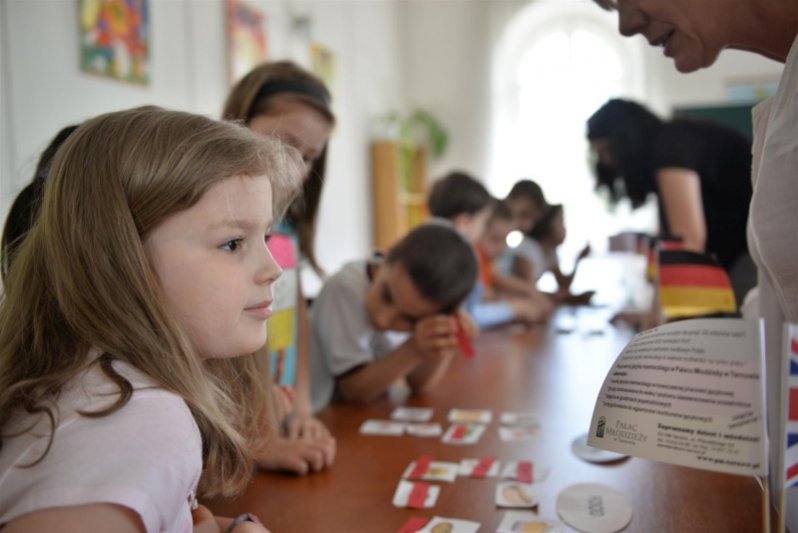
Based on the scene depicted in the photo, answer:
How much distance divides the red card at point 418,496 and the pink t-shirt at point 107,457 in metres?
0.34

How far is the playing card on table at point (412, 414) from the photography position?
1.21 metres

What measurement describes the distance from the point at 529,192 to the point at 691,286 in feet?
5.93

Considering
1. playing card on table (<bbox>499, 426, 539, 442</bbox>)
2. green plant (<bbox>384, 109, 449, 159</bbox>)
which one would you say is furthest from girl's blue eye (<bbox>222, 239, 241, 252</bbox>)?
green plant (<bbox>384, 109, 449, 159</bbox>)

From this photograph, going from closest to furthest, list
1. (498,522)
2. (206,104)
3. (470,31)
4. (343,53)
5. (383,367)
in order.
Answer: (498,522) → (383,367) → (206,104) → (343,53) → (470,31)

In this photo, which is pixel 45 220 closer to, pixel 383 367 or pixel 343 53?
pixel 383 367

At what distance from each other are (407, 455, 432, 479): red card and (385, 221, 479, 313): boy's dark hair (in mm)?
568

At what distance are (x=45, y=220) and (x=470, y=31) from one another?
6620 mm

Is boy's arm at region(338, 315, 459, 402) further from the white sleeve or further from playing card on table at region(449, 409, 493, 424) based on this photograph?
playing card on table at region(449, 409, 493, 424)

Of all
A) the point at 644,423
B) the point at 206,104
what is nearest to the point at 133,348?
the point at 644,423

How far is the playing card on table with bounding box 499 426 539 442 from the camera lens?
1.06m

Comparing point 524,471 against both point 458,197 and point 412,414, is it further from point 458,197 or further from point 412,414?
point 458,197

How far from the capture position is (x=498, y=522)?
29.7 inches

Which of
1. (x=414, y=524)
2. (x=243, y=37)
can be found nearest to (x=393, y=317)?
(x=414, y=524)

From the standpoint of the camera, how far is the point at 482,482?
88 cm
